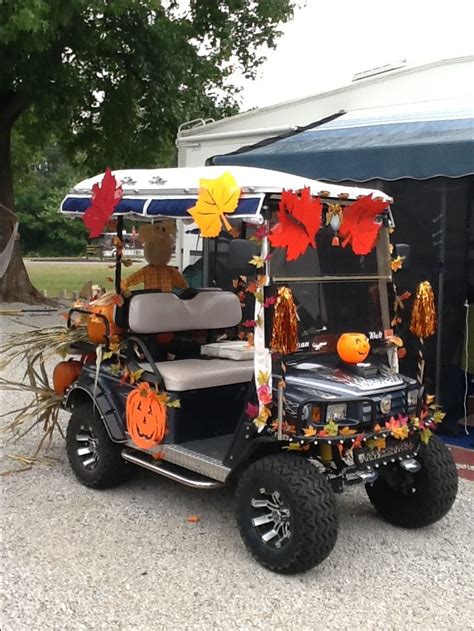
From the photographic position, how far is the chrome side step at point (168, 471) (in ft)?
13.5

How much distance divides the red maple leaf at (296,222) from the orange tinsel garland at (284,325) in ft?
0.75

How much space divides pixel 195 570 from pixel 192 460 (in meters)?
0.62

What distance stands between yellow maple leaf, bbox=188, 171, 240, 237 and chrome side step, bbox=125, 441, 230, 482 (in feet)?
4.13

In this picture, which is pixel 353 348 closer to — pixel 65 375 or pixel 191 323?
pixel 191 323

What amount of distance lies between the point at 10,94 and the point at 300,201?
12781 mm

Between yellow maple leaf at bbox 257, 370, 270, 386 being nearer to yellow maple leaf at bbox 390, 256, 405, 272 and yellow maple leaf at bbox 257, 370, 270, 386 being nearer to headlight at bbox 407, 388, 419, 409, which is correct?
headlight at bbox 407, 388, 419, 409

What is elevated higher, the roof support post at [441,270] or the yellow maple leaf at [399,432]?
the roof support post at [441,270]

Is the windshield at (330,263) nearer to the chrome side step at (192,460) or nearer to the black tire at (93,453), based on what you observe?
the chrome side step at (192,460)

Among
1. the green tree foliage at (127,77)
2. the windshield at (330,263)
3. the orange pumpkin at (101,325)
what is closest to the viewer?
the windshield at (330,263)

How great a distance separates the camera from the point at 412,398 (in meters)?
4.09

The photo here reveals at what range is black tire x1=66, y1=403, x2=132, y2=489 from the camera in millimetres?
4809

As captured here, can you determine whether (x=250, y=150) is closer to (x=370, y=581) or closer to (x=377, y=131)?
(x=377, y=131)

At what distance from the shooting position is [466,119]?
6441 millimetres

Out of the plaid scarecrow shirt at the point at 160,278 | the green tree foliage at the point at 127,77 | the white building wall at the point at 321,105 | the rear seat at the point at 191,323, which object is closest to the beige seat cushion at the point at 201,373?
the rear seat at the point at 191,323
